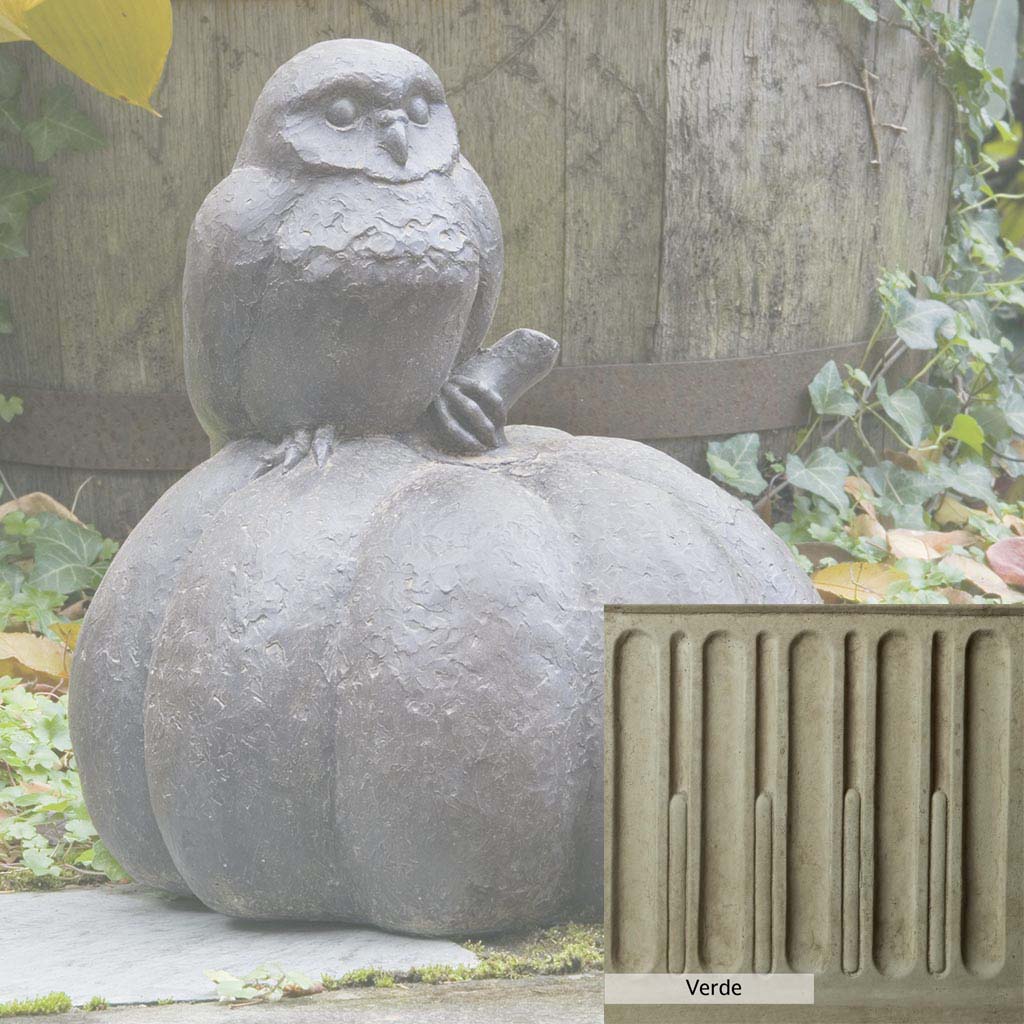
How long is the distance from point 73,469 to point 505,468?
4.75 ft

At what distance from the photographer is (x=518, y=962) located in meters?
1.62

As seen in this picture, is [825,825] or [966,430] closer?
[825,825]

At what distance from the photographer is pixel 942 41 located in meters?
3.17

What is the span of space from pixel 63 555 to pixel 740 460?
51.5 inches

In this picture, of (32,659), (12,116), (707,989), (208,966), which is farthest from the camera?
(12,116)

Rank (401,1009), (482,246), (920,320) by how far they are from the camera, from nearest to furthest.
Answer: (401,1009) < (482,246) < (920,320)

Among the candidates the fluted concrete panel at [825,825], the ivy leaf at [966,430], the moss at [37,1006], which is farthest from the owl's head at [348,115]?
the ivy leaf at [966,430]

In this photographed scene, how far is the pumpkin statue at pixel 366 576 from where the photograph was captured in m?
1.67

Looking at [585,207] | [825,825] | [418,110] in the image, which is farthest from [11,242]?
[825,825]

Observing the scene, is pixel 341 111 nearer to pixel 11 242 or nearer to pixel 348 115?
pixel 348 115

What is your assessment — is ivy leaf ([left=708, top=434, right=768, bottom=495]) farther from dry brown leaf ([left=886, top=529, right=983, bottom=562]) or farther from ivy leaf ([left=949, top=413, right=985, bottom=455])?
ivy leaf ([left=949, top=413, right=985, bottom=455])

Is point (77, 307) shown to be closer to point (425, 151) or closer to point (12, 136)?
point (12, 136)

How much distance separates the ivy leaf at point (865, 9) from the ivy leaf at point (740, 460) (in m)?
0.82

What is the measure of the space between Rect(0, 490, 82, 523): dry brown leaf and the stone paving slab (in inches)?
46.8
